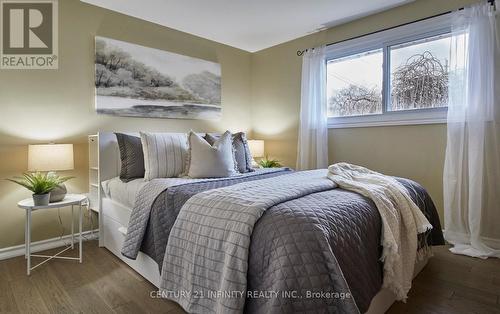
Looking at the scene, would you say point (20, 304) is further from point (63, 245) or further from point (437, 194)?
point (437, 194)

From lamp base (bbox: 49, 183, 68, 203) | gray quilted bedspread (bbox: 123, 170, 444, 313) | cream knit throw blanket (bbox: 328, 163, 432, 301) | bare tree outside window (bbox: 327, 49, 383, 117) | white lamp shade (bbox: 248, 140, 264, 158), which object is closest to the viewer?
gray quilted bedspread (bbox: 123, 170, 444, 313)

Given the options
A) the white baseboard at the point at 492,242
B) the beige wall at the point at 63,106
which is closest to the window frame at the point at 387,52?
the white baseboard at the point at 492,242

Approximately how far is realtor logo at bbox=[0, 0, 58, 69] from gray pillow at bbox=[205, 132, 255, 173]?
162cm

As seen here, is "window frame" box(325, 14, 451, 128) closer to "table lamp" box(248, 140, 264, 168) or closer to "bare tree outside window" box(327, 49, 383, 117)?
"bare tree outside window" box(327, 49, 383, 117)

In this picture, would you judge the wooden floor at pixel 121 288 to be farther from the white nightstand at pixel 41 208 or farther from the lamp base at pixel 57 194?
the lamp base at pixel 57 194

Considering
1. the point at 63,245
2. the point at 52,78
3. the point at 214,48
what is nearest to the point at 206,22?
the point at 214,48

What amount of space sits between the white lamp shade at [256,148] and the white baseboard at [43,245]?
2109 mm

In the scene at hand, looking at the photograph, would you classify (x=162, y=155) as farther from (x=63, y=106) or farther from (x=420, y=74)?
(x=420, y=74)

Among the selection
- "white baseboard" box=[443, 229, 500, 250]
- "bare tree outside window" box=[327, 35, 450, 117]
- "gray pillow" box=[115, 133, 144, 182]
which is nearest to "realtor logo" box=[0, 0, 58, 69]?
"gray pillow" box=[115, 133, 144, 182]

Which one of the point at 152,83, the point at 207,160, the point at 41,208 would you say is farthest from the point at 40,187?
the point at 152,83

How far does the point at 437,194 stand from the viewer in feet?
9.06

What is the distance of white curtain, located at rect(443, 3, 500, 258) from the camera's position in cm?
237

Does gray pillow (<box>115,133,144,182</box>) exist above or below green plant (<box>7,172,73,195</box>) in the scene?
above

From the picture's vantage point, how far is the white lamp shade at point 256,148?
12.8 ft
